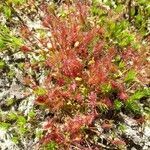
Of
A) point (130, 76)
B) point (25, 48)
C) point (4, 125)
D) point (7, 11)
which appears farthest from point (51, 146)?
point (7, 11)

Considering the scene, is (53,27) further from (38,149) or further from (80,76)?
(38,149)

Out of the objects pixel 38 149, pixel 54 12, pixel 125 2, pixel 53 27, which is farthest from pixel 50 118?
pixel 125 2

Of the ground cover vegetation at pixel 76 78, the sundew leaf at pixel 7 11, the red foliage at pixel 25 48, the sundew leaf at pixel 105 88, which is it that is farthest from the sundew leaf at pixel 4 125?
the sundew leaf at pixel 7 11

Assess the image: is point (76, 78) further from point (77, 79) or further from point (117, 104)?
point (117, 104)

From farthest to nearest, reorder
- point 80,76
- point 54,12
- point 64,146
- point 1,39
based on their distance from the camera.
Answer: point 54,12
point 1,39
point 80,76
point 64,146

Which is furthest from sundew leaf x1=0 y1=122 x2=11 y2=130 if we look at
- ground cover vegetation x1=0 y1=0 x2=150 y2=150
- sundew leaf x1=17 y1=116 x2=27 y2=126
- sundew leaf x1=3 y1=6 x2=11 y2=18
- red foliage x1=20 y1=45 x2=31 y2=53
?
sundew leaf x1=3 y1=6 x2=11 y2=18

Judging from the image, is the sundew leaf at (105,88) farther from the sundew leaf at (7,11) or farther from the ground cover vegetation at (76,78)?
the sundew leaf at (7,11)
